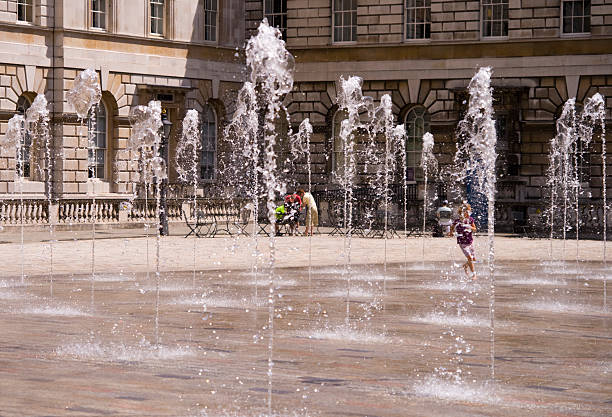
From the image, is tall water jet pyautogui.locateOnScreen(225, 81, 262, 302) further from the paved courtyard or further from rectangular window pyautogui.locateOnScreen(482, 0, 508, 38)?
the paved courtyard

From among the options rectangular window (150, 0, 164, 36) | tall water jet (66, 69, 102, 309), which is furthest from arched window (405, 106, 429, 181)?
tall water jet (66, 69, 102, 309)

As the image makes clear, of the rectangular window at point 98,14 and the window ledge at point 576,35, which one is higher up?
the rectangular window at point 98,14

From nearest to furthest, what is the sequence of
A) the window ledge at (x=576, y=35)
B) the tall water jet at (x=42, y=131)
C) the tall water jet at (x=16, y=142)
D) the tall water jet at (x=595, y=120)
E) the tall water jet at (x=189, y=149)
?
the tall water jet at (x=16, y=142)
the tall water jet at (x=42, y=131)
the tall water jet at (x=595, y=120)
the window ledge at (x=576, y=35)
the tall water jet at (x=189, y=149)

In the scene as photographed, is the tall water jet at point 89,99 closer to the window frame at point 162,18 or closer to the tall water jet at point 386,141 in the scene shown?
the window frame at point 162,18

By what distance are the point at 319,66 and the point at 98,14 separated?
8088 mm

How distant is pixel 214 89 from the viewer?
43500mm

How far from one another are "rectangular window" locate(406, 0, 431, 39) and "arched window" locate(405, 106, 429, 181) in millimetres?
2482

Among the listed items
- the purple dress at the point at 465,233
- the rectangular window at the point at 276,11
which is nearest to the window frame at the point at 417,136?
the rectangular window at the point at 276,11

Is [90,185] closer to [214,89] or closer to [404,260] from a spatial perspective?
[214,89]

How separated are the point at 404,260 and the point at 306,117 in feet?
62.5

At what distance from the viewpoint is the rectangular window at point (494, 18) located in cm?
4150

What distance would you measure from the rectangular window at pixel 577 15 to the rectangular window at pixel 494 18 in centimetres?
208

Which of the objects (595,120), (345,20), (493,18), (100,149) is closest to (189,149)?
(100,149)

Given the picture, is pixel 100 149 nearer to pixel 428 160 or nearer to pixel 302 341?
pixel 428 160
